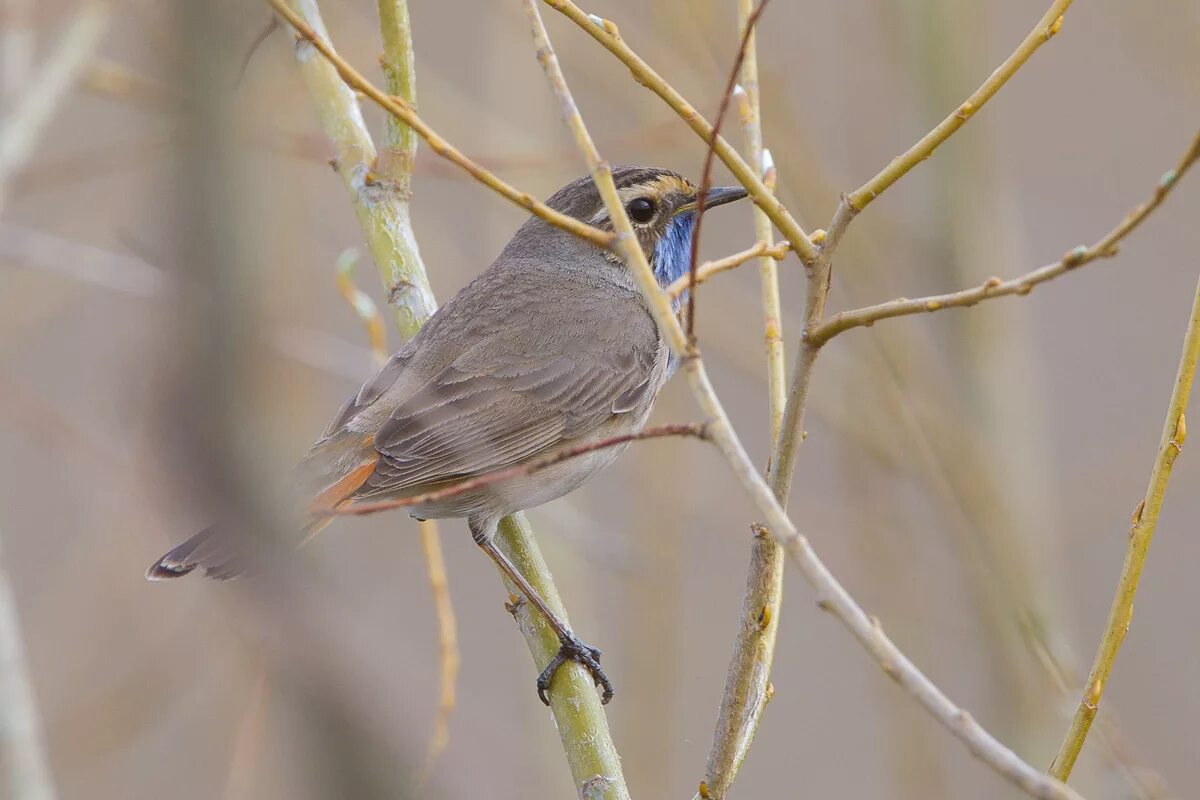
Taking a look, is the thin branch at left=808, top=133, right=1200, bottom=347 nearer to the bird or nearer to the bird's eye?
the bird

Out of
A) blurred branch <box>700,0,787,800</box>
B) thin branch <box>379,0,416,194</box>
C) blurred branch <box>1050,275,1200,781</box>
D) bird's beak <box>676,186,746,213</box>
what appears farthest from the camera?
bird's beak <box>676,186,746,213</box>

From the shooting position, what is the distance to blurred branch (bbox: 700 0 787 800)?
9.41 ft

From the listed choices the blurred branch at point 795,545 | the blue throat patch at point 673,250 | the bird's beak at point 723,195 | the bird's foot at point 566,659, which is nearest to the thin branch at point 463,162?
the blurred branch at point 795,545

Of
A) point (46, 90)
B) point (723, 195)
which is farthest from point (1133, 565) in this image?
point (46, 90)

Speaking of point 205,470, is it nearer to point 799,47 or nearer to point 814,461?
point 799,47

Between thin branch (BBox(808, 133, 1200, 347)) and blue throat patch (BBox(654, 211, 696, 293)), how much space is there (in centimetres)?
273

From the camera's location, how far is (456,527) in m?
10.1

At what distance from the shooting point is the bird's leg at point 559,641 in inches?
154

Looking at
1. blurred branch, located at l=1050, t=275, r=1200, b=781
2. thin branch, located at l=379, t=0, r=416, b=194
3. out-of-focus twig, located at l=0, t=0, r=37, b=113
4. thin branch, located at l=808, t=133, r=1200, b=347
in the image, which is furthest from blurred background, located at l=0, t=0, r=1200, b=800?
thin branch, located at l=808, t=133, r=1200, b=347

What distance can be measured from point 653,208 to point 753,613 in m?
2.67

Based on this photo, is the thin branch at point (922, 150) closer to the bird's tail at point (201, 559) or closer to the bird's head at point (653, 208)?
the bird's tail at point (201, 559)

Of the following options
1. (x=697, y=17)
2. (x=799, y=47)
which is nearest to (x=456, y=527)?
(x=799, y=47)

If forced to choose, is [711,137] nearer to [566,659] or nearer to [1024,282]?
[1024,282]

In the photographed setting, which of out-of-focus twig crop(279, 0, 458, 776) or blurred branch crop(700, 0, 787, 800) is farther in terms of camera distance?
out-of-focus twig crop(279, 0, 458, 776)
